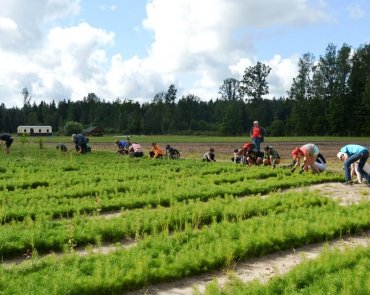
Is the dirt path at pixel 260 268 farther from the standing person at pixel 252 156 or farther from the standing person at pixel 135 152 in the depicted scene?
the standing person at pixel 135 152

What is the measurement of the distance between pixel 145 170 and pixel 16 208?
9.41 m

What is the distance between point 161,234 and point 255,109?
352 ft

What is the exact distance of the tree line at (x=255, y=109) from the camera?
286 feet

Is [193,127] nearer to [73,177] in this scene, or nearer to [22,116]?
[22,116]

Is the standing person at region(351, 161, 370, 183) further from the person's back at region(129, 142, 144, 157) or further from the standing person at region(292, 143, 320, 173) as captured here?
the person's back at region(129, 142, 144, 157)

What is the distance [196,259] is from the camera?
736cm

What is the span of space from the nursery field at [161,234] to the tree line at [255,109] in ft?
243

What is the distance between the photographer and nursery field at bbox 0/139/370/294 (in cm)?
646

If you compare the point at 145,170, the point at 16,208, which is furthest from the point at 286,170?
the point at 16,208

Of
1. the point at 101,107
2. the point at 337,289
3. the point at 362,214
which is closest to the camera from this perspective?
the point at 337,289

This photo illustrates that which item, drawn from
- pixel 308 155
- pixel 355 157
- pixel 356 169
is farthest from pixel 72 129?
pixel 355 157

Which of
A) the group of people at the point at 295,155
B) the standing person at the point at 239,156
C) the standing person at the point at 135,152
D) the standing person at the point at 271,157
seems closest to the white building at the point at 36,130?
the group of people at the point at 295,155

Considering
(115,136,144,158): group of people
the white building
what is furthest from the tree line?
(115,136,144,158): group of people

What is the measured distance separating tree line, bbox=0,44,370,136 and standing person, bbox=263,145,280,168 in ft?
209
